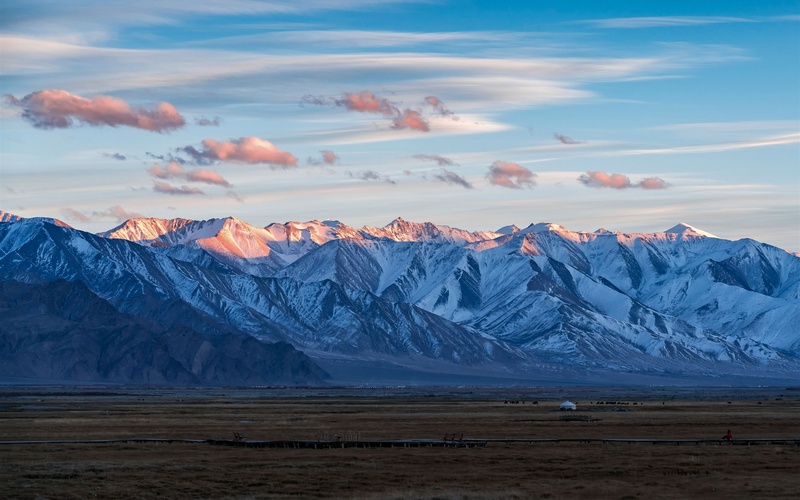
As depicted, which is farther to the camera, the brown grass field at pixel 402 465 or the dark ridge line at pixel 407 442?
the dark ridge line at pixel 407 442

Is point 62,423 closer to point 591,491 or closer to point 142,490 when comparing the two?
point 142,490

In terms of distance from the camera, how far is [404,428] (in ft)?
335

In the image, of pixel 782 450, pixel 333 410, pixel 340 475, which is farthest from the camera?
pixel 333 410

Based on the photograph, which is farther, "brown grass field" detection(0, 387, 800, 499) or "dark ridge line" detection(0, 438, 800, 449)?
"dark ridge line" detection(0, 438, 800, 449)

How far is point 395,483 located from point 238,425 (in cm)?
4774

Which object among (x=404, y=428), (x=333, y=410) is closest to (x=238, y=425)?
(x=404, y=428)

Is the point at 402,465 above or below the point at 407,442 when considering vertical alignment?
above

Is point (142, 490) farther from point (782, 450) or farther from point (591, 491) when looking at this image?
point (782, 450)

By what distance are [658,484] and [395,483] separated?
12.3 m

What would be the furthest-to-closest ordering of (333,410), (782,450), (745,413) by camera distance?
(333,410) < (745,413) < (782,450)

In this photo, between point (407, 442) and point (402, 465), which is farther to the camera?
point (407, 442)

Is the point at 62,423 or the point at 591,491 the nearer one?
the point at 591,491

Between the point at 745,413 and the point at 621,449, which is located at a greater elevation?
the point at 621,449

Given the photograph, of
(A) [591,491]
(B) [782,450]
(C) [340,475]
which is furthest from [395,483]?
(B) [782,450]
